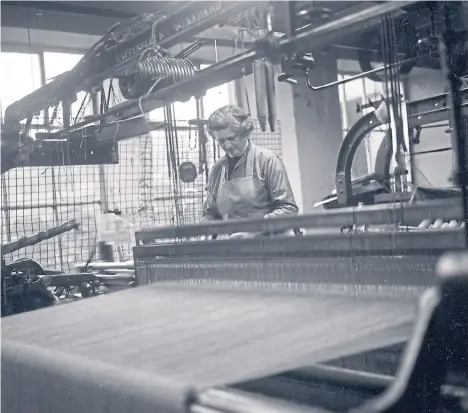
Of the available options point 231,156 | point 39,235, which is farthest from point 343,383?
point 39,235

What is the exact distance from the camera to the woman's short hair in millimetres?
2209

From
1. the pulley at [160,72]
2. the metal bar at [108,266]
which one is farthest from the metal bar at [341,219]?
the metal bar at [108,266]

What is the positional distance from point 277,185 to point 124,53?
33.7 inches

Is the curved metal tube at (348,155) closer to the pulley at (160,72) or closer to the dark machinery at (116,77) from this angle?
the dark machinery at (116,77)

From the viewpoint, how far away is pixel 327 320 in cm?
90

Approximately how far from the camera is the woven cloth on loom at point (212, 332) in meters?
0.73

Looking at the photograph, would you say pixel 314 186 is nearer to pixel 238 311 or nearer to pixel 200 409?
pixel 238 311

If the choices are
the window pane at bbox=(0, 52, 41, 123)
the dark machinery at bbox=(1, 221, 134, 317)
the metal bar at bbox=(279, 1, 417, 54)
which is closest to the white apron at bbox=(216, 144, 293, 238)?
the dark machinery at bbox=(1, 221, 134, 317)

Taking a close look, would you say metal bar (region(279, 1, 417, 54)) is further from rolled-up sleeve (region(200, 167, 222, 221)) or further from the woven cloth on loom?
rolled-up sleeve (region(200, 167, 222, 221))

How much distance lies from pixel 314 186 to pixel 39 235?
328cm

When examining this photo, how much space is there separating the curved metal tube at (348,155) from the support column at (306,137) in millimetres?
2351

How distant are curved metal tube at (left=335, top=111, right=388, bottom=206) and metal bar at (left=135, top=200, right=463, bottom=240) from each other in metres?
1.23

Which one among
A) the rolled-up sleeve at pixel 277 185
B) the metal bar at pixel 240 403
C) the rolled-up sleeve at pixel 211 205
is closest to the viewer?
the metal bar at pixel 240 403

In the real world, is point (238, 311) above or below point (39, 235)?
below
